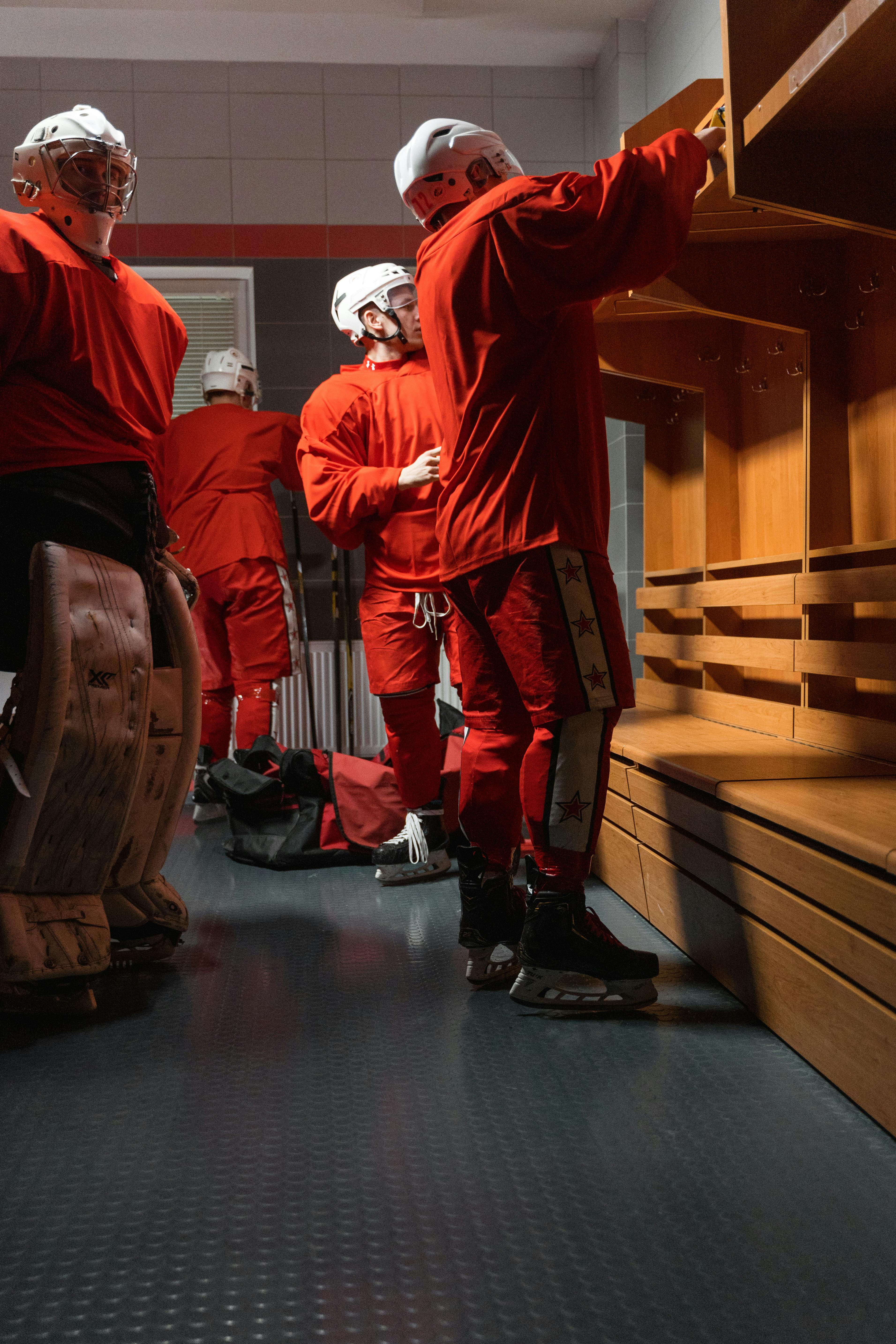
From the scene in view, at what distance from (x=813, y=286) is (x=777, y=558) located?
0.70m

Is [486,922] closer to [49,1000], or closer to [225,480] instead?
[49,1000]

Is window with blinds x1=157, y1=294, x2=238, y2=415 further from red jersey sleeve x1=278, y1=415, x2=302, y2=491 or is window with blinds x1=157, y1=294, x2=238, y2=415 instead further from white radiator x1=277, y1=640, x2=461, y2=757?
white radiator x1=277, y1=640, x2=461, y2=757

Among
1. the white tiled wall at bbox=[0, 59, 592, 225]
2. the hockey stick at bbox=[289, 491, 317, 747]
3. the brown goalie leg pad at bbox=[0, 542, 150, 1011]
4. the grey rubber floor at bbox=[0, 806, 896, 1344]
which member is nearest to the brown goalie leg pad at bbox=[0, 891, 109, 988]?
the brown goalie leg pad at bbox=[0, 542, 150, 1011]

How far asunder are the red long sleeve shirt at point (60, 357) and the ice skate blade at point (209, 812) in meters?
2.11

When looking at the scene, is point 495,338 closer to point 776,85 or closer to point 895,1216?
A: point 776,85

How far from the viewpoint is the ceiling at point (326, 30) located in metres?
4.68

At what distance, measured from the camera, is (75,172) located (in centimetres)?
203

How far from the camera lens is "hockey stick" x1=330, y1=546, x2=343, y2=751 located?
4988 mm

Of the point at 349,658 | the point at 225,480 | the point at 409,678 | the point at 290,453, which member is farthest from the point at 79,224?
the point at 349,658

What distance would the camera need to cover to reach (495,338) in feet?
6.06

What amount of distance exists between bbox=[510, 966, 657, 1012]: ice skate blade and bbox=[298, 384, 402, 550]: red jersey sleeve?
1.50m

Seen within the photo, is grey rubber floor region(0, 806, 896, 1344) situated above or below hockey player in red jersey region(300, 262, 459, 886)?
below

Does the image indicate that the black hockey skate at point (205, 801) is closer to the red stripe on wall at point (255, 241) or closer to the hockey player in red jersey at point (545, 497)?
the hockey player in red jersey at point (545, 497)

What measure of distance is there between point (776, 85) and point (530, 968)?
5.17 ft
